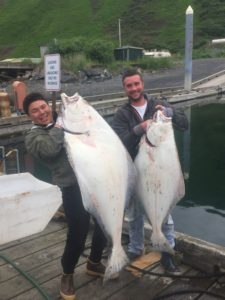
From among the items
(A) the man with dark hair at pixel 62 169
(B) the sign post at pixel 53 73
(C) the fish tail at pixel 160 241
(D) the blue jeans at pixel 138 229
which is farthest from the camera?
(B) the sign post at pixel 53 73

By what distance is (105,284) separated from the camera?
10.9ft

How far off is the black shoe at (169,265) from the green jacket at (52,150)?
3.72 feet

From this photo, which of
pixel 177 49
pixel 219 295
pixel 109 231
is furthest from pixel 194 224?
pixel 177 49

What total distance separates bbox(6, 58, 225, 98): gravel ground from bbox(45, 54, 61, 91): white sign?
13589mm

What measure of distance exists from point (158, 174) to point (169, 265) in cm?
97

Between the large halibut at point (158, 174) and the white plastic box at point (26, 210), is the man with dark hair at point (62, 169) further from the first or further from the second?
the large halibut at point (158, 174)

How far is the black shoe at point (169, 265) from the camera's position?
3477 mm

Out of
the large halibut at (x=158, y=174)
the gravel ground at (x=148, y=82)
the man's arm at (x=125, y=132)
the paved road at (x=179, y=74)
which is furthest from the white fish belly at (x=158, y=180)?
the paved road at (x=179, y=74)

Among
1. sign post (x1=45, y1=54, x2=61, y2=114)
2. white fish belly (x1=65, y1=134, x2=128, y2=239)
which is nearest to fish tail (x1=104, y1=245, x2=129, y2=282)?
white fish belly (x1=65, y1=134, x2=128, y2=239)

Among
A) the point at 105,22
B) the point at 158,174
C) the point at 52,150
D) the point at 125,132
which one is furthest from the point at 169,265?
the point at 105,22

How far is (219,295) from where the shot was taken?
311 centimetres

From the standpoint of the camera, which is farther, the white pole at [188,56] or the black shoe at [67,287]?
the white pole at [188,56]

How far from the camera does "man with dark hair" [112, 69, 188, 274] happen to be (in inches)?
122

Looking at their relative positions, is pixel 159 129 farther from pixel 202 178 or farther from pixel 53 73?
pixel 202 178
